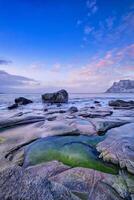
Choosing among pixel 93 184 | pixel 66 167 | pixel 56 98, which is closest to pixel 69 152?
pixel 66 167

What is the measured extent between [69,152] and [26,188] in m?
2.58

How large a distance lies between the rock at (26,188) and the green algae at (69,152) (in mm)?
1596

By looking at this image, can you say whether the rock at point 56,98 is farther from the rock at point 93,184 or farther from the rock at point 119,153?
the rock at point 93,184

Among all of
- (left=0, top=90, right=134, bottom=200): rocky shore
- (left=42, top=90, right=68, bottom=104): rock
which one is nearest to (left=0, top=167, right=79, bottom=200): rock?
(left=0, top=90, right=134, bottom=200): rocky shore

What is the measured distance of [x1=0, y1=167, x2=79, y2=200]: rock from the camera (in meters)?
2.14

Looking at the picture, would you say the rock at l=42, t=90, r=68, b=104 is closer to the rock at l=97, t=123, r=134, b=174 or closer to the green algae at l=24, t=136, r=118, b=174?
the green algae at l=24, t=136, r=118, b=174

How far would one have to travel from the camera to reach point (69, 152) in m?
4.75

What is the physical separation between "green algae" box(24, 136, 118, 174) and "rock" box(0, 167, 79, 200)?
5.24 feet

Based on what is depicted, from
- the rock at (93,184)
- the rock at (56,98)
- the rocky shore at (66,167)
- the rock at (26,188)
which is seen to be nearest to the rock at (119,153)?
the rocky shore at (66,167)

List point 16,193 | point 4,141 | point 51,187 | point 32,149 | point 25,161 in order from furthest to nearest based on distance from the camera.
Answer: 1. point 4,141
2. point 32,149
3. point 25,161
4. point 51,187
5. point 16,193

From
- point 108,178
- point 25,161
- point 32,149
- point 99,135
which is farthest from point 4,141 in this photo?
point 108,178

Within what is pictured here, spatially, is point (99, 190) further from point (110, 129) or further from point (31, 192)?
point (110, 129)

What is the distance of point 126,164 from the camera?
12.3 feet

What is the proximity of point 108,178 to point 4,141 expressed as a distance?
414 centimetres
